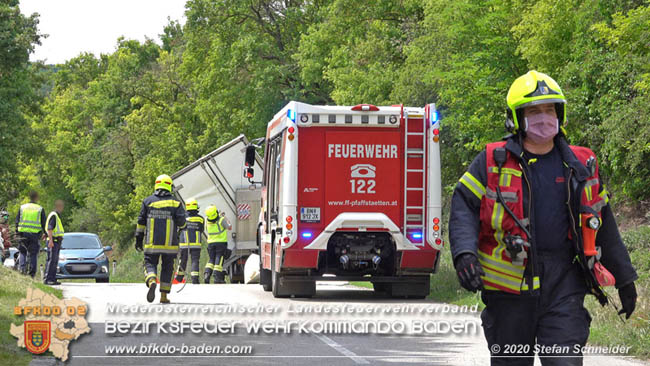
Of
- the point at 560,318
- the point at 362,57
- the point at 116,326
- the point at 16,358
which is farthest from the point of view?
the point at 362,57

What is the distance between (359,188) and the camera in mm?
16719

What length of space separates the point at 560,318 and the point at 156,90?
6211 cm

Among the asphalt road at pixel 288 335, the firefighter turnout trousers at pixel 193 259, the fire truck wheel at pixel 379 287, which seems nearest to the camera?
the asphalt road at pixel 288 335

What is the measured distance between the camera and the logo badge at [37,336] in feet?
30.8

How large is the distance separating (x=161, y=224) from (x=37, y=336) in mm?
5928

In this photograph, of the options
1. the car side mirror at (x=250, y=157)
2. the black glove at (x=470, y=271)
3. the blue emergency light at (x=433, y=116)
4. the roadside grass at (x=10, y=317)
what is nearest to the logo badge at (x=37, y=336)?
the roadside grass at (x=10, y=317)

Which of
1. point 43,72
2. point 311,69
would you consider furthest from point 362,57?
point 43,72

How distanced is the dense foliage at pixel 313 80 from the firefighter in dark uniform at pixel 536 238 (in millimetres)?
12070

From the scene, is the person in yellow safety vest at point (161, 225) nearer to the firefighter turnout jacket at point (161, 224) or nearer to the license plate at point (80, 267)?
the firefighter turnout jacket at point (161, 224)

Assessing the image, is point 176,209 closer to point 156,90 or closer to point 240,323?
point 240,323

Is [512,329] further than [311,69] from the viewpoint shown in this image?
No

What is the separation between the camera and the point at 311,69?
4275 cm

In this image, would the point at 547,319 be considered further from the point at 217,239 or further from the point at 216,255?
the point at 216,255

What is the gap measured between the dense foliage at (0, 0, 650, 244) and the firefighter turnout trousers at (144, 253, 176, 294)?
776 cm
